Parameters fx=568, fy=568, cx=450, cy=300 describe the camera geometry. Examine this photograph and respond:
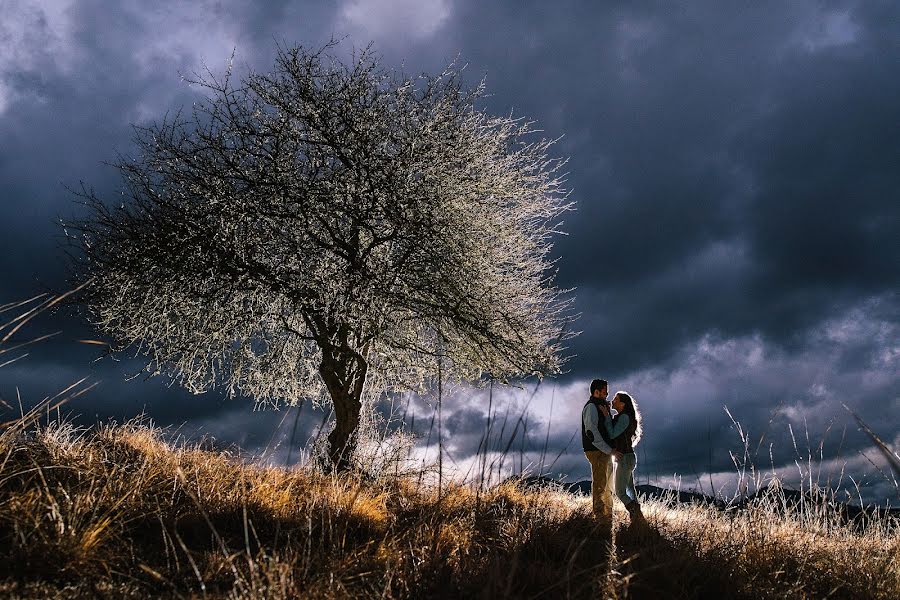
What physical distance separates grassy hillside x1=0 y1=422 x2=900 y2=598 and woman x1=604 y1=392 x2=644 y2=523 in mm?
676

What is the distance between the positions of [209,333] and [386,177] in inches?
190

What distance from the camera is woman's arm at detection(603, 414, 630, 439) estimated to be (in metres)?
8.20

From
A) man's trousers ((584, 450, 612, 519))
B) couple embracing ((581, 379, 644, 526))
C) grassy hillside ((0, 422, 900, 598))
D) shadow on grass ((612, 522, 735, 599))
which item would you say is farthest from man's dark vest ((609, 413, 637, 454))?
shadow on grass ((612, 522, 735, 599))

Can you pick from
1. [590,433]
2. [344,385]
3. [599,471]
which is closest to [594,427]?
[590,433]

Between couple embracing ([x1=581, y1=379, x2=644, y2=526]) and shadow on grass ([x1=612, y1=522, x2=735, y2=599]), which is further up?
couple embracing ([x1=581, y1=379, x2=644, y2=526])

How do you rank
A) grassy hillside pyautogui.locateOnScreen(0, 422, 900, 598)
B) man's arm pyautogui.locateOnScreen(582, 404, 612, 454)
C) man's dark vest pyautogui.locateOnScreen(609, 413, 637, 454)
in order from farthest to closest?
1. man's dark vest pyautogui.locateOnScreen(609, 413, 637, 454)
2. man's arm pyautogui.locateOnScreen(582, 404, 612, 454)
3. grassy hillside pyautogui.locateOnScreen(0, 422, 900, 598)

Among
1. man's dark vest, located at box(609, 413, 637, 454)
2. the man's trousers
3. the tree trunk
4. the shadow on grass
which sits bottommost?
the shadow on grass

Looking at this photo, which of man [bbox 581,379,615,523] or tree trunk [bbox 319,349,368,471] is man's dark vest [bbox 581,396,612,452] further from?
tree trunk [bbox 319,349,368,471]

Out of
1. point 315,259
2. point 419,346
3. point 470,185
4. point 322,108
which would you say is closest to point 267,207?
point 315,259

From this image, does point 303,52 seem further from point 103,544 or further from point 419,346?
point 103,544

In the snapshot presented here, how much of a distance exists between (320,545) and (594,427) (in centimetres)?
515

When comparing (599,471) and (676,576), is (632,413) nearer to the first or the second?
(599,471)

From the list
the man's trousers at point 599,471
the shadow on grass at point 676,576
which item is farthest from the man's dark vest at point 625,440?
the shadow on grass at point 676,576

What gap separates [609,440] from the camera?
8.23m
